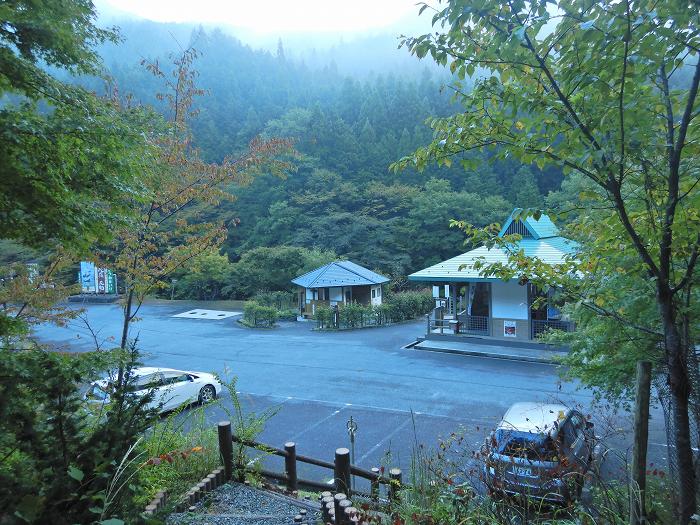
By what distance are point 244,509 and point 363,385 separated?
25.7ft

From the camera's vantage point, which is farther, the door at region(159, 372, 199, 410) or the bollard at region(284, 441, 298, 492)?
the door at region(159, 372, 199, 410)

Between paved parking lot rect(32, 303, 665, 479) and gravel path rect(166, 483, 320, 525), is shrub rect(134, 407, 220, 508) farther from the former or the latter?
paved parking lot rect(32, 303, 665, 479)

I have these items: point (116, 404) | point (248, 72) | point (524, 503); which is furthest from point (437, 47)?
point (248, 72)

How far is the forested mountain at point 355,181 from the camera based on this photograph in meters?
34.8

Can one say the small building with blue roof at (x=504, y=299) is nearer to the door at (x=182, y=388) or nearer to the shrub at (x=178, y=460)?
the door at (x=182, y=388)

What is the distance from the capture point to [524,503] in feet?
9.50

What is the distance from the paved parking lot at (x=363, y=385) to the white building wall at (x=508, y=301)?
3008 mm

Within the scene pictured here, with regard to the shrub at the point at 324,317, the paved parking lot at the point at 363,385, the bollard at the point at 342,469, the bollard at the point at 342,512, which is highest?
the shrub at the point at 324,317

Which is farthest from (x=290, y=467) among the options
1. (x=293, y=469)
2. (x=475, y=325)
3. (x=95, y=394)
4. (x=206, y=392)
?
(x=475, y=325)

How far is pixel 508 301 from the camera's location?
58.6 feet

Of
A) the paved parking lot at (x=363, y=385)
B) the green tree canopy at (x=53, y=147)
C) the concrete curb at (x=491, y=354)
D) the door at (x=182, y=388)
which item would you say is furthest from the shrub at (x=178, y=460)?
the concrete curb at (x=491, y=354)

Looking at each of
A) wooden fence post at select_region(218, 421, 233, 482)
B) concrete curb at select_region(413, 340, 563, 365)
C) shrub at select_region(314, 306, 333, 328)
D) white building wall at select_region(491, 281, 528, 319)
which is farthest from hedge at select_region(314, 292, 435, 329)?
wooden fence post at select_region(218, 421, 233, 482)

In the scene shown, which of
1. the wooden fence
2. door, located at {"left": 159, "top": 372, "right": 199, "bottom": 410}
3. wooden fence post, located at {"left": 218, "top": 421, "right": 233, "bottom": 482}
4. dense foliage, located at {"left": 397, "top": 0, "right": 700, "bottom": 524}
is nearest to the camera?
dense foliage, located at {"left": 397, "top": 0, "right": 700, "bottom": 524}

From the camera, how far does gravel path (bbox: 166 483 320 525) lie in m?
4.34
